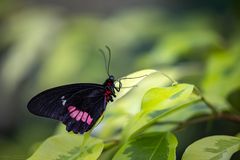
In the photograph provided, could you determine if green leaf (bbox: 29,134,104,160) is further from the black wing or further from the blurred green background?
the blurred green background

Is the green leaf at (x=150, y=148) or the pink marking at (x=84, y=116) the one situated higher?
the pink marking at (x=84, y=116)

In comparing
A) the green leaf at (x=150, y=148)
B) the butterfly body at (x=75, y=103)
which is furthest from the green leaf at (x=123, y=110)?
the green leaf at (x=150, y=148)

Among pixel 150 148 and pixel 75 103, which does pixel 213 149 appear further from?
pixel 75 103

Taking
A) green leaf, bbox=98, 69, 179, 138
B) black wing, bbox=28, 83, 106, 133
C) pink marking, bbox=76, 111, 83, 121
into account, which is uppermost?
black wing, bbox=28, 83, 106, 133

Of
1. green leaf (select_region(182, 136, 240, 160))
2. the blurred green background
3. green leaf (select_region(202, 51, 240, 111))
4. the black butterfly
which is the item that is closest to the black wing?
the black butterfly

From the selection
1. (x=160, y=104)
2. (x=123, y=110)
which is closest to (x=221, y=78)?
(x=123, y=110)

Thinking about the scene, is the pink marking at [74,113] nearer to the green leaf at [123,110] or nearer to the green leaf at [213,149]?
the green leaf at [123,110]
